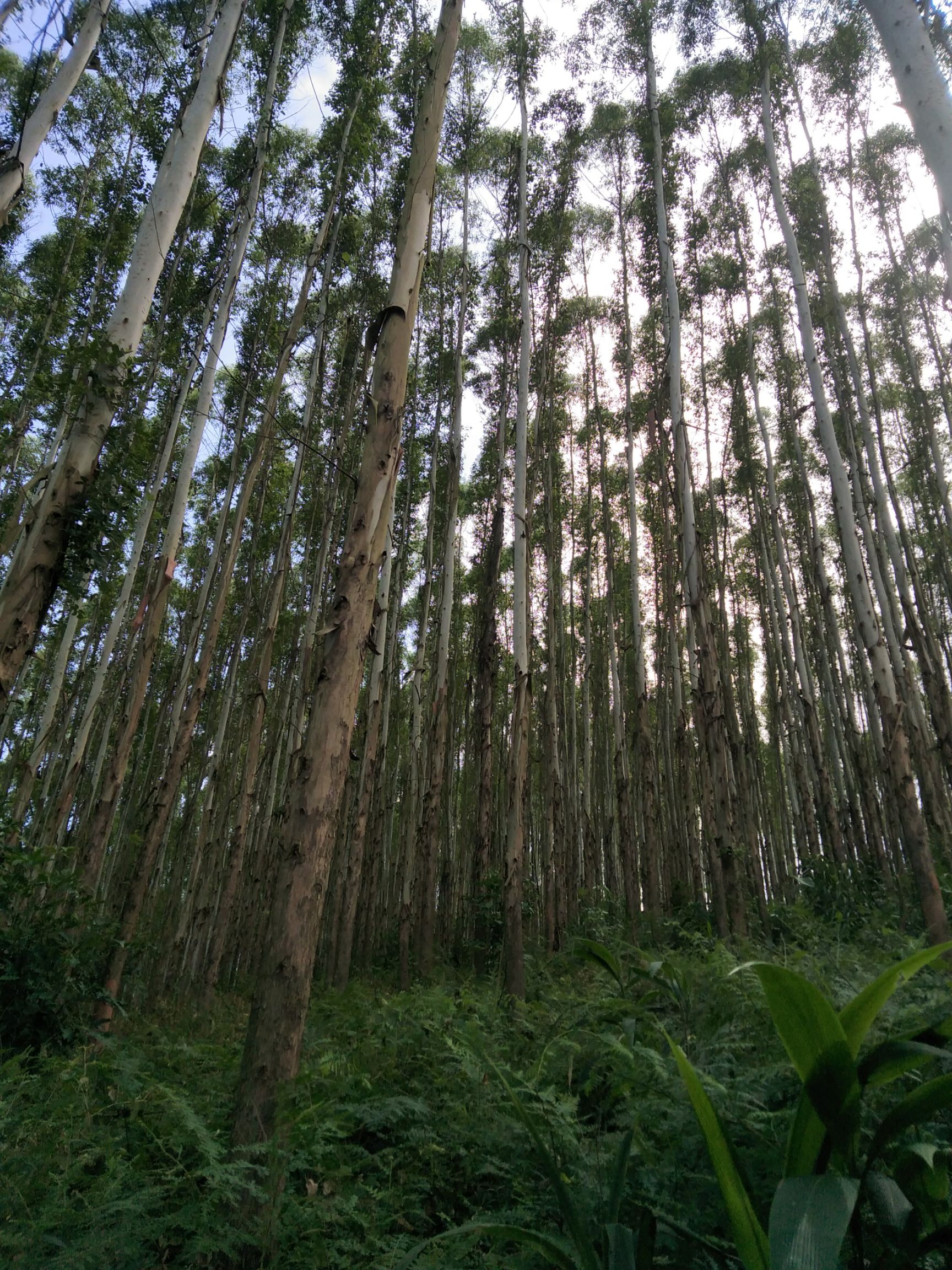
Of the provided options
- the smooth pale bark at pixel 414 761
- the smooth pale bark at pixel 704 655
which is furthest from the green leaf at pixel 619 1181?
the smooth pale bark at pixel 414 761

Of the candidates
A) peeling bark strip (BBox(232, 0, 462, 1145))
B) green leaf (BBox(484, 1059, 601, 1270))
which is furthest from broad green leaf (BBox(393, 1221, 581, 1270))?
peeling bark strip (BBox(232, 0, 462, 1145))

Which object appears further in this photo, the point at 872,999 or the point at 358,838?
the point at 358,838

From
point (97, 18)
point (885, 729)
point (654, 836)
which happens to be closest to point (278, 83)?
point (97, 18)

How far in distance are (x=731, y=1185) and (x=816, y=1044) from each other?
0.31m

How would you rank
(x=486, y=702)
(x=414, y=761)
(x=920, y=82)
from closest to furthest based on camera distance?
(x=920, y=82)
(x=486, y=702)
(x=414, y=761)

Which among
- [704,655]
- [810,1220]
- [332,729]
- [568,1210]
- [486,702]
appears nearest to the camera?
[810,1220]

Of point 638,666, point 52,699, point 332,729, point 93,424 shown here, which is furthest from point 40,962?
point 638,666

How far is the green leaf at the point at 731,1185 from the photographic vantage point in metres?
1.24

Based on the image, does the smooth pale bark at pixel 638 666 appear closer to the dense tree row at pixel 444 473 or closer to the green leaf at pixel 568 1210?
the dense tree row at pixel 444 473

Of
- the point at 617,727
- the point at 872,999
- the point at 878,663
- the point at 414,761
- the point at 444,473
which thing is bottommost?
the point at 872,999

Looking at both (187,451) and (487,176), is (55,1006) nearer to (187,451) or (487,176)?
(187,451)

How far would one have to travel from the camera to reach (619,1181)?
5.17 ft

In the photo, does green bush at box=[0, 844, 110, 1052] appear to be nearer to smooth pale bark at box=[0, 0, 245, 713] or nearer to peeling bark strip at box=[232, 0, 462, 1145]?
smooth pale bark at box=[0, 0, 245, 713]

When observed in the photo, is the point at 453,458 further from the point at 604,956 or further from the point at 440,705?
the point at 604,956
